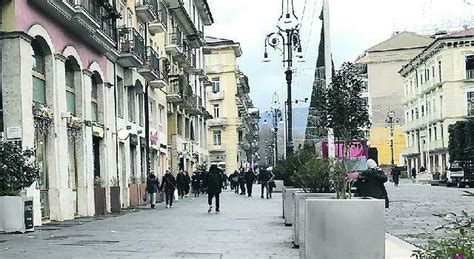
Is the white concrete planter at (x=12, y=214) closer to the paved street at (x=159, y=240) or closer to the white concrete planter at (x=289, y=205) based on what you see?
the paved street at (x=159, y=240)

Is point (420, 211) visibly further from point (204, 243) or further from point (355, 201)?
point (355, 201)

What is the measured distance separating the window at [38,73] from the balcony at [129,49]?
9.27 m

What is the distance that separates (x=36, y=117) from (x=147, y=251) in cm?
866

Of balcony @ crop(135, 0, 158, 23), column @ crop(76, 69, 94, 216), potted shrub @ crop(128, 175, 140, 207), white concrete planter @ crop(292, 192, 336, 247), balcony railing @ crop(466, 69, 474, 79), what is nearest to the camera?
white concrete planter @ crop(292, 192, 336, 247)

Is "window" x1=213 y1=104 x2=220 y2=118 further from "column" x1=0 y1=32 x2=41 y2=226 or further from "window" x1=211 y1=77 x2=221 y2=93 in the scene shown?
"column" x1=0 y1=32 x2=41 y2=226

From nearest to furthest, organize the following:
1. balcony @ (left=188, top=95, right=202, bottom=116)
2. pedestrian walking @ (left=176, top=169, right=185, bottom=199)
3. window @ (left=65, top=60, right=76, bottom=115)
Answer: window @ (left=65, top=60, right=76, bottom=115)
pedestrian walking @ (left=176, top=169, right=185, bottom=199)
balcony @ (left=188, top=95, right=202, bottom=116)

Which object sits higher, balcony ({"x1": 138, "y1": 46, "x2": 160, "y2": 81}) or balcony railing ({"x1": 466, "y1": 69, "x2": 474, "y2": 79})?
balcony railing ({"x1": 466, "y1": 69, "x2": 474, "y2": 79})

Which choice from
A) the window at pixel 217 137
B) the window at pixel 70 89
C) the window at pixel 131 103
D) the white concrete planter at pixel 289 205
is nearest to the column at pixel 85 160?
the window at pixel 70 89

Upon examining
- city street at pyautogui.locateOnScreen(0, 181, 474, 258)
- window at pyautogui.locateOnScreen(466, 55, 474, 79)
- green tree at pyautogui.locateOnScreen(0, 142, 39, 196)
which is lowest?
city street at pyautogui.locateOnScreen(0, 181, 474, 258)

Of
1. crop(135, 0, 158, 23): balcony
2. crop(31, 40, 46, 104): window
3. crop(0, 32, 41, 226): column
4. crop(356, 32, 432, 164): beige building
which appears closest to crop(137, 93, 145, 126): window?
crop(135, 0, 158, 23): balcony

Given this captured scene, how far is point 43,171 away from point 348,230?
14680mm

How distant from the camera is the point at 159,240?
14742 millimetres

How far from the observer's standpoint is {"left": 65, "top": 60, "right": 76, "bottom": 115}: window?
79.3 ft

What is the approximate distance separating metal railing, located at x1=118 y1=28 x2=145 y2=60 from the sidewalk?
11.8 metres
